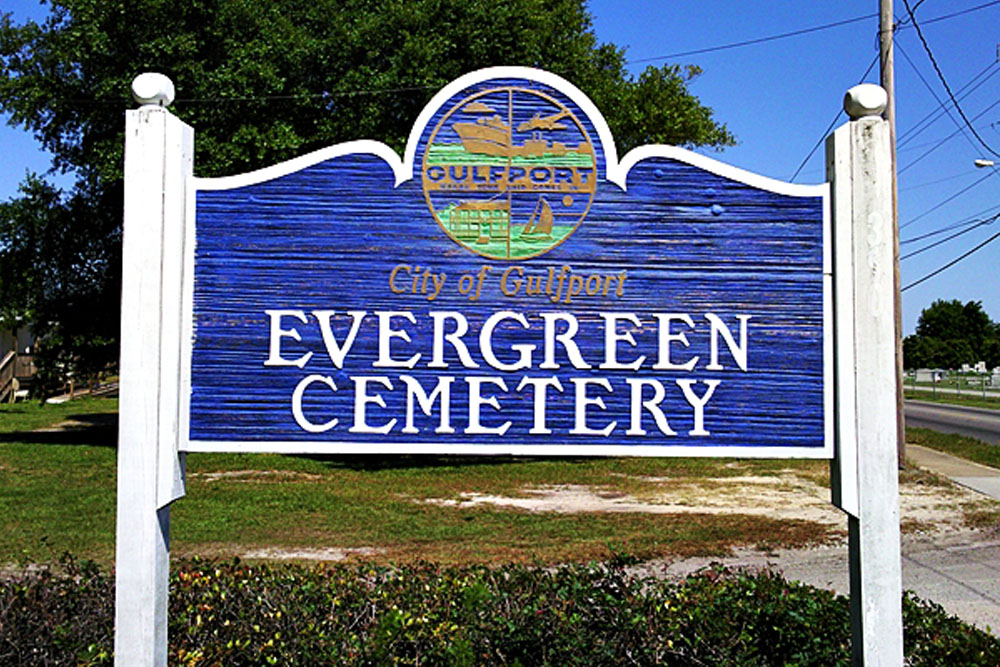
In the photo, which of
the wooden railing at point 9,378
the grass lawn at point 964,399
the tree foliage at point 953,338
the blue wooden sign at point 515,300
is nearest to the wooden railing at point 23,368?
the wooden railing at point 9,378

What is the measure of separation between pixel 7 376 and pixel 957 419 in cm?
3134

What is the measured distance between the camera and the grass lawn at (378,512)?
8312mm

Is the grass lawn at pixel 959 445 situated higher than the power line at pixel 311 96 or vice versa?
the power line at pixel 311 96

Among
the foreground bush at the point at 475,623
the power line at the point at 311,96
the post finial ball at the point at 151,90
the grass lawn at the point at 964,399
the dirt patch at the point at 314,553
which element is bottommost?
the dirt patch at the point at 314,553

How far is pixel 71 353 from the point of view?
59.0ft

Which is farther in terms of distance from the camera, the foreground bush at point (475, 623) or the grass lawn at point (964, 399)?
the grass lawn at point (964, 399)

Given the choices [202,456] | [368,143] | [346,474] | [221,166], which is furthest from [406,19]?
[368,143]

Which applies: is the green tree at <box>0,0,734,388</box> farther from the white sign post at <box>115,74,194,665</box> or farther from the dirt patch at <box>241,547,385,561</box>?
the white sign post at <box>115,74,194,665</box>

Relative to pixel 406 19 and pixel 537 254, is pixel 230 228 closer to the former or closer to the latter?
pixel 537 254

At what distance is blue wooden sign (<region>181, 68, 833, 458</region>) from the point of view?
124 inches

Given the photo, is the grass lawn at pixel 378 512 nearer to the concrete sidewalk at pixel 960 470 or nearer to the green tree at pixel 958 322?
the concrete sidewalk at pixel 960 470

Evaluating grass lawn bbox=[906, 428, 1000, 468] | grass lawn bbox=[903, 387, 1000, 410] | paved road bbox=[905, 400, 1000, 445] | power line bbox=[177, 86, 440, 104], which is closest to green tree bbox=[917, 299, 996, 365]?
grass lawn bbox=[903, 387, 1000, 410]

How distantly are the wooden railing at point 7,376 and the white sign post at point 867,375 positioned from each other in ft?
108

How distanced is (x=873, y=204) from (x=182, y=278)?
2375 mm
